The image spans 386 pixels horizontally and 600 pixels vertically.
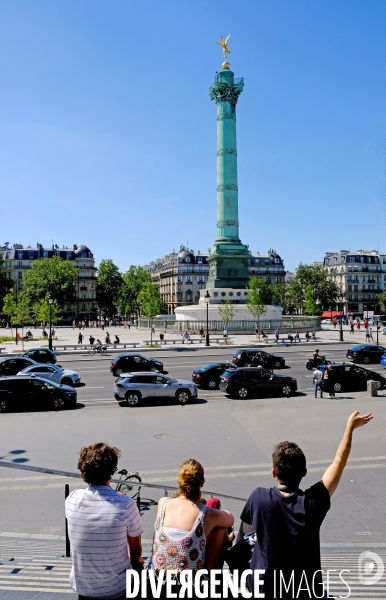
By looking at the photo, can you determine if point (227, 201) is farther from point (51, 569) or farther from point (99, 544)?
point (99, 544)

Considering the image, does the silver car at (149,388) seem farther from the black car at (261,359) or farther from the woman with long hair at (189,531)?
the woman with long hair at (189,531)

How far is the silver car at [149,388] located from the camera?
18.9 meters

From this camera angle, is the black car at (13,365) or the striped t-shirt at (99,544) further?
the black car at (13,365)

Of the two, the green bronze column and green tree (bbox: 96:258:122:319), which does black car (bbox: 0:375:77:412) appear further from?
green tree (bbox: 96:258:122:319)

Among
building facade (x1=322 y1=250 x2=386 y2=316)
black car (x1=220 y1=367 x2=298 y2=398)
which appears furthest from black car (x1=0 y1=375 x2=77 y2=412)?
building facade (x1=322 y1=250 x2=386 y2=316)

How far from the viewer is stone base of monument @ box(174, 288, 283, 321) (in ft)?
212

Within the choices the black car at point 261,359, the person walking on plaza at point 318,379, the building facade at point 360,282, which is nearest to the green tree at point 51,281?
the building facade at point 360,282

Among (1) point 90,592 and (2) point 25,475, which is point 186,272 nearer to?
(2) point 25,475

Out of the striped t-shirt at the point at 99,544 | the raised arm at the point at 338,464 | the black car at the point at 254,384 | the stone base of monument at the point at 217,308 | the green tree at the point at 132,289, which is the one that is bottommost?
the black car at the point at 254,384

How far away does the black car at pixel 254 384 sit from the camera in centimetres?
2075

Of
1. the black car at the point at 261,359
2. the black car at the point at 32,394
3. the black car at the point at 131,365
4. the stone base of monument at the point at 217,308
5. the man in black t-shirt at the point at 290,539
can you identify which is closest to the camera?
the man in black t-shirt at the point at 290,539

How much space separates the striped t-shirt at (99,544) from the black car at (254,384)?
17207 millimetres

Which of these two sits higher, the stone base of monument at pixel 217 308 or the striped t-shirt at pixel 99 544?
the stone base of monument at pixel 217 308

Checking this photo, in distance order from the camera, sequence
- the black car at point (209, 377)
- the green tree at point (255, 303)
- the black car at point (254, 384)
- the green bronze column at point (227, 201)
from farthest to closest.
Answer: the green bronze column at point (227, 201), the green tree at point (255, 303), the black car at point (209, 377), the black car at point (254, 384)
